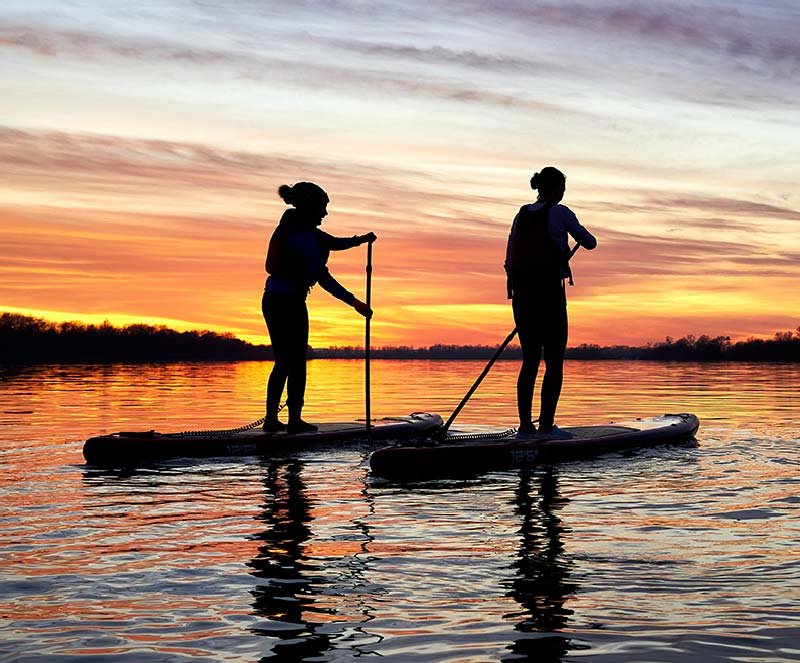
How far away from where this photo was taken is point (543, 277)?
10.2m

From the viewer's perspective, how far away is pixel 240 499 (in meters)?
7.50

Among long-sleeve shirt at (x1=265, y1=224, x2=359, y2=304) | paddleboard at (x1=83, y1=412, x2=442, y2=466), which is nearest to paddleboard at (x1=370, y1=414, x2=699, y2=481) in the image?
paddleboard at (x1=83, y1=412, x2=442, y2=466)

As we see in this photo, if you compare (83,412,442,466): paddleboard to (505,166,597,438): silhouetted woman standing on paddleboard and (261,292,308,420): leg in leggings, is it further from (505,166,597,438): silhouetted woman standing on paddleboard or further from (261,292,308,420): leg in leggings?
(505,166,597,438): silhouetted woman standing on paddleboard

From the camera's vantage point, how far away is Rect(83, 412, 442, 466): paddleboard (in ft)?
32.9

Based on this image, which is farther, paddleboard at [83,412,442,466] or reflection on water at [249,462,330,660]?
paddleboard at [83,412,442,466]

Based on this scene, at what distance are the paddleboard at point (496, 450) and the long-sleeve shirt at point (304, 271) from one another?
7.29 ft

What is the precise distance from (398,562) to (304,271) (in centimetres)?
619

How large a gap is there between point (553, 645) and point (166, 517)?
11.8 ft

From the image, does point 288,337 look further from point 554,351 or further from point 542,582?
point 542,582

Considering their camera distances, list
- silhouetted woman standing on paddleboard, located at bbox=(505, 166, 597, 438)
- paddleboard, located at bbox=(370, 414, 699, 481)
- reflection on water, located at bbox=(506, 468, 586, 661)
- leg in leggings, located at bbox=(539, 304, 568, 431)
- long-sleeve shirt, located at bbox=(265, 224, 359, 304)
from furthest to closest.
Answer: long-sleeve shirt, located at bbox=(265, 224, 359, 304) → leg in leggings, located at bbox=(539, 304, 568, 431) → silhouetted woman standing on paddleboard, located at bbox=(505, 166, 597, 438) → paddleboard, located at bbox=(370, 414, 699, 481) → reflection on water, located at bbox=(506, 468, 586, 661)

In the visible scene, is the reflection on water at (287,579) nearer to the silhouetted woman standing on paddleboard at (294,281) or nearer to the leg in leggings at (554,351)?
the silhouetted woman standing on paddleboard at (294,281)

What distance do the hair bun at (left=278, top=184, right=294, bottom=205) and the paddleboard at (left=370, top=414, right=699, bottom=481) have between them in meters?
3.21

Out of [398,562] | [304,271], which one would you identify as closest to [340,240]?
[304,271]

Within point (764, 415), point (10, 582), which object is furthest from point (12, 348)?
point (10, 582)
